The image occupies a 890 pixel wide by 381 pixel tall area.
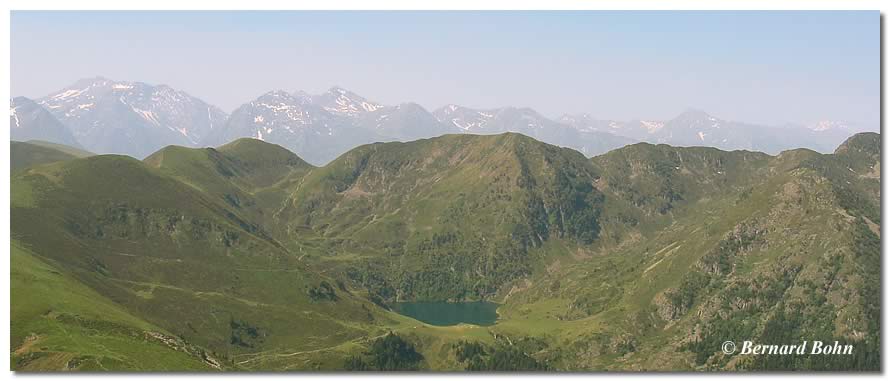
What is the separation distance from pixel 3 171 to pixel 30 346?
67092mm

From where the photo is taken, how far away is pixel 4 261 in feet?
358

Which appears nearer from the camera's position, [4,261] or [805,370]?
[4,261]

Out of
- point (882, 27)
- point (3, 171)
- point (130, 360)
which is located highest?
point (882, 27)

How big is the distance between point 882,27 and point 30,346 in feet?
640

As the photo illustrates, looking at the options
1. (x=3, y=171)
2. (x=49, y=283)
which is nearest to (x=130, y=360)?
(x=49, y=283)

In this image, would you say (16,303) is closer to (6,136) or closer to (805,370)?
(6,136)

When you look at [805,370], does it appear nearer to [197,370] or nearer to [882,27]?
[882,27]

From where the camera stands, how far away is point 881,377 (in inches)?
4456

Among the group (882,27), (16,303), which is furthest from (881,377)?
(16,303)

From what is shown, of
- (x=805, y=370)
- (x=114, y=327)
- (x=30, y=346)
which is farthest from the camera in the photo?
(x=805, y=370)

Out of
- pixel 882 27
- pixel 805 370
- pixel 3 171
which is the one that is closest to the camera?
pixel 3 171

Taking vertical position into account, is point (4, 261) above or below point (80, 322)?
above

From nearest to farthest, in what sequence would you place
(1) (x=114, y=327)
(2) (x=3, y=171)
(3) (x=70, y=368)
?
(2) (x=3, y=171), (3) (x=70, y=368), (1) (x=114, y=327)

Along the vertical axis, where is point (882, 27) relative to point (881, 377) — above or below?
→ above
